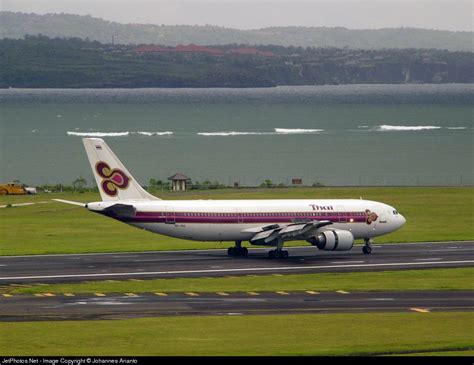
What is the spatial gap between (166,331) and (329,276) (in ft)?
75.9

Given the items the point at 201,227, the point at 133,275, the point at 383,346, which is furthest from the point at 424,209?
the point at 383,346

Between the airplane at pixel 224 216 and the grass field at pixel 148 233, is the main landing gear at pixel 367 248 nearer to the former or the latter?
the airplane at pixel 224 216

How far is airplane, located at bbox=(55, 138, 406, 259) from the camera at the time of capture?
274 feet

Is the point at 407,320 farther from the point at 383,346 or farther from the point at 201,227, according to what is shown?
the point at 201,227

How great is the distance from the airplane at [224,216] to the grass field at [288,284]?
426 inches

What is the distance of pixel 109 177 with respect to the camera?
83.6 meters

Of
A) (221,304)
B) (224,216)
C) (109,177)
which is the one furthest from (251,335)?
(109,177)

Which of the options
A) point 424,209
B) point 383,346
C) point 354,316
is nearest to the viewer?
point 383,346

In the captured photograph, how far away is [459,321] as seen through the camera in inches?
2189

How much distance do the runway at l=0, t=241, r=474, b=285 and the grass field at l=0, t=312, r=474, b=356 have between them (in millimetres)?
18244

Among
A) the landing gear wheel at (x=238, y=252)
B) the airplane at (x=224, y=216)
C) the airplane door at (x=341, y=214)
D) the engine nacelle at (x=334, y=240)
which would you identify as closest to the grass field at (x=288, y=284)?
the engine nacelle at (x=334, y=240)

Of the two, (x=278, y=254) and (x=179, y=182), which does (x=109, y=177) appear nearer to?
(x=278, y=254)

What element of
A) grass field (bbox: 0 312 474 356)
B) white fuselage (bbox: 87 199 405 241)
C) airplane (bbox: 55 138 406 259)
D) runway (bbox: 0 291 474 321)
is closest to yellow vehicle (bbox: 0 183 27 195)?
airplane (bbox: 55 138 406 259)

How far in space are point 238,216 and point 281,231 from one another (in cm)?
326
